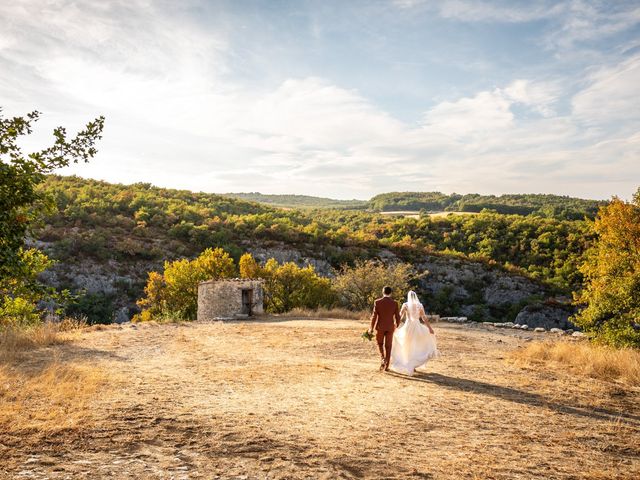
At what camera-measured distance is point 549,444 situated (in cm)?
622

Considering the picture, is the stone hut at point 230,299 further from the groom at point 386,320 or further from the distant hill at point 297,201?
the distant hill at point 297,201

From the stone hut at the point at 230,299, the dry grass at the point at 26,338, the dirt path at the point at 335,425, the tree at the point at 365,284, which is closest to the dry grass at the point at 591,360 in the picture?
the dirt path at the point at 335,425

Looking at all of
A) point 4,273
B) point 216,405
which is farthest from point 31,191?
point 216,405

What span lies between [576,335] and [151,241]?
39.1 metres

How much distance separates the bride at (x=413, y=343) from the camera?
1052 centimetres

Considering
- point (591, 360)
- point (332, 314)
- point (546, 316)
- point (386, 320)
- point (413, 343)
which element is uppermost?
point (386, 320)

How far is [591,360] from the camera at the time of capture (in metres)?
11.2

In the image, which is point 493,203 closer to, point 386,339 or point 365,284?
point 365,284

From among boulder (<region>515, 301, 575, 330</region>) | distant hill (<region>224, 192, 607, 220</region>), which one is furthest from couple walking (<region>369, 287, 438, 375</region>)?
distant hill (<region>224, 192, 607, 220</region>)

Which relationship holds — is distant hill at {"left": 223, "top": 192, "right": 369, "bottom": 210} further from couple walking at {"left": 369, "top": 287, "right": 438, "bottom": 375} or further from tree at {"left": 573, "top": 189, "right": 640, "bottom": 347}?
couple walking at {"left": 369, "top": 287, "right": 438, "bottom": 375}

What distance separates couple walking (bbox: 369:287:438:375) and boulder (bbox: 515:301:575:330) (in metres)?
30.3

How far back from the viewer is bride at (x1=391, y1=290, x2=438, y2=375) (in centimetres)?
1052

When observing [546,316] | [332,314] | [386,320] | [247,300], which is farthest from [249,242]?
[386,320]

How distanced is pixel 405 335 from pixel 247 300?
49.0 ft
